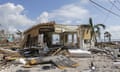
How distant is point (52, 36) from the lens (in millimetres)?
26047

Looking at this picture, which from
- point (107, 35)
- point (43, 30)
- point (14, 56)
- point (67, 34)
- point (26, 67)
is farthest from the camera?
point (107, 35)

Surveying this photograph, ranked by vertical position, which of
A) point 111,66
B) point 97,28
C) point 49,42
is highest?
point 97,28

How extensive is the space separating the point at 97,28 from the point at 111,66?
1045 inches

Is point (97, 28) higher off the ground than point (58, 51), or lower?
higher

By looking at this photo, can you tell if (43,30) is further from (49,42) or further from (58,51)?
(58,51)

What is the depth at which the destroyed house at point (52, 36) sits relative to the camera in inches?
918

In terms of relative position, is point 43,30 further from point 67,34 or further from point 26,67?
point 26,67

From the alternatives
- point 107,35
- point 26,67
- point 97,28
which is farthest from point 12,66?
point 107,35

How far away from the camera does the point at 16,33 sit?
3853 cm

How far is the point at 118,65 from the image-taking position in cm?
1555

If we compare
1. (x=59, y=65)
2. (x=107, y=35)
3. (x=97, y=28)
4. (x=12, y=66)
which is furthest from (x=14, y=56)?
(x=107, y=35)

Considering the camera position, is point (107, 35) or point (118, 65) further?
point (107, 35)

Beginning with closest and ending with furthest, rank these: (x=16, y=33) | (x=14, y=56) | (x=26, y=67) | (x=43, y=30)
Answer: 1. (x=26, y=67)
2. (x=14, y=56)
3. (x=43, y=30)
4. (x=16, y=33)

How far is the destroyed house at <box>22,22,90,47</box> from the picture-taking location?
23328 millimetres
